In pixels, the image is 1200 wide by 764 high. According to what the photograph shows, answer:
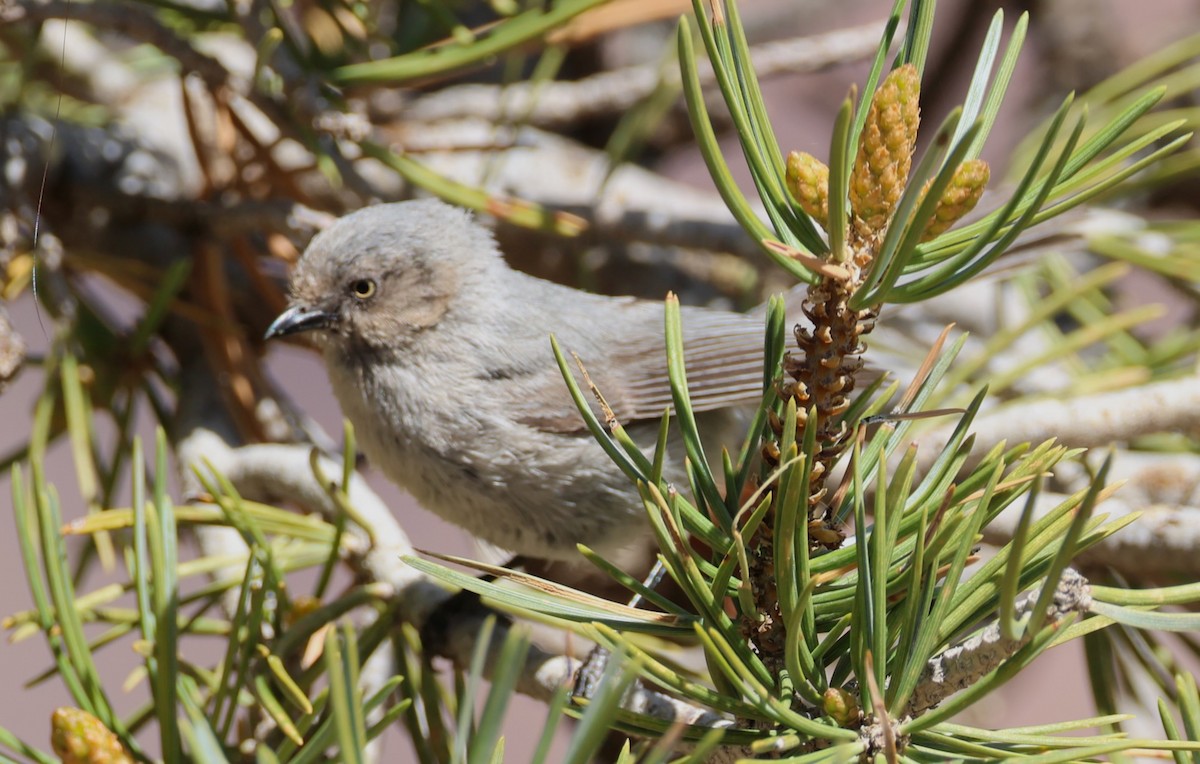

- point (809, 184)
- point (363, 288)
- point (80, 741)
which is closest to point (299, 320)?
point (363, 288)

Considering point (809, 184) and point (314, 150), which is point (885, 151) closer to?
point (809, 184)

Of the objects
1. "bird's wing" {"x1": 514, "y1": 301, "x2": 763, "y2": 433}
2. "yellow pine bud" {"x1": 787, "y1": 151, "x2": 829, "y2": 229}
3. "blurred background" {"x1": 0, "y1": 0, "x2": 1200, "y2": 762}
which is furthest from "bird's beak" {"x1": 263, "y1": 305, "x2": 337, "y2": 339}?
"yellow pine bud" {"x1": 787, "y1": 151, "x2": 829, "y2": 229}

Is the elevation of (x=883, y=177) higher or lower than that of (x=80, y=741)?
higher

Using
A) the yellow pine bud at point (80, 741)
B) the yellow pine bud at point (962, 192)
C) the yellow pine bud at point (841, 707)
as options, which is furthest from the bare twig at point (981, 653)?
the yellow pine bud at point (80, 741)

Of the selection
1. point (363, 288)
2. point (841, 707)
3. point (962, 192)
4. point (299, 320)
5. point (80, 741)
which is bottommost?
point (80, 741)

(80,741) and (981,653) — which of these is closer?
(981,653)

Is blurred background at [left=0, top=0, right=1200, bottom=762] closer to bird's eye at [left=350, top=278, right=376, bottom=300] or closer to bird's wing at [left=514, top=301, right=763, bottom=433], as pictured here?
bird's eye at [left=350, top=278, right=376, bottom=300]

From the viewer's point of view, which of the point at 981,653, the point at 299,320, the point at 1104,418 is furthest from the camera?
the point at 299,320

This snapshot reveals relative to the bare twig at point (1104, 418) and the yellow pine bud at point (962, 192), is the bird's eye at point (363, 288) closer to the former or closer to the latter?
the bare twig at point (1104, 418)
